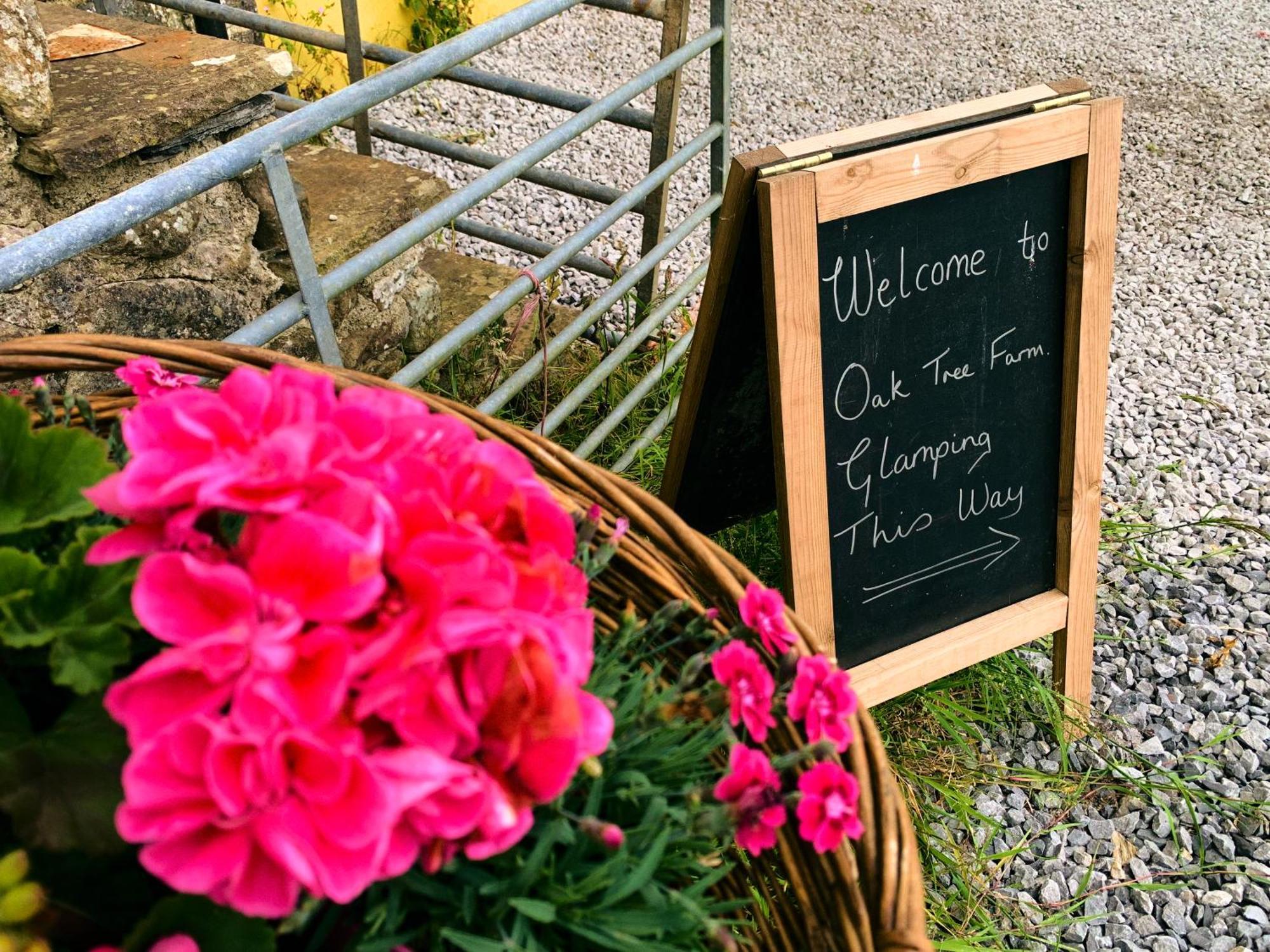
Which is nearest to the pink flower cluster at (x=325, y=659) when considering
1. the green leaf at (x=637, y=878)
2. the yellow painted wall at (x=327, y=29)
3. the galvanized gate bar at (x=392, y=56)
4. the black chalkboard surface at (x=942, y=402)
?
the green leaf at (x=637, y=878)

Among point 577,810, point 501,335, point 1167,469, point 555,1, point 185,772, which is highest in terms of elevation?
point 555,1

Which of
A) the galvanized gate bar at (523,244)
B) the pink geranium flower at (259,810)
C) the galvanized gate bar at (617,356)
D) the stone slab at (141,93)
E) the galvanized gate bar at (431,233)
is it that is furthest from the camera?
the galvanized gate bar at (523,244)

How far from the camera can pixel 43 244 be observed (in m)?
0.95

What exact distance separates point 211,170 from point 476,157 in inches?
69.5

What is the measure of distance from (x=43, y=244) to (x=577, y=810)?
27.5 inches

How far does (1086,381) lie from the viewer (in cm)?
175

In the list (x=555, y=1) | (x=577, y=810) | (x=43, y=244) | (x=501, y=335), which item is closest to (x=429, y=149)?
(x=501, y=335)

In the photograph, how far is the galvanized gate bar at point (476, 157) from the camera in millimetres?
2703

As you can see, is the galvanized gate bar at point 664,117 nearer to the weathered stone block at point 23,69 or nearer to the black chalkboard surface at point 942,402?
the black chalkboard surface at point 942,402

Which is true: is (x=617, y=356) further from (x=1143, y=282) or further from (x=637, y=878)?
(x=1143, y=282)

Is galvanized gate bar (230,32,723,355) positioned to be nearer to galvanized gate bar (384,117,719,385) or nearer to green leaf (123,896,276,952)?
galvanized gate bar (384,117,719,385)

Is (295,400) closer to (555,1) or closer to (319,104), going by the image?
(319,104)

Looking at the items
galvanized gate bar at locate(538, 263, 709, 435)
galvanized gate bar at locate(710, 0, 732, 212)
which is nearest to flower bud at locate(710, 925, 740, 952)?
galvanized gate bar at locate(538, 263, 709, 435)

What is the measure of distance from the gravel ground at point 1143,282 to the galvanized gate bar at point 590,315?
68 centimetres
